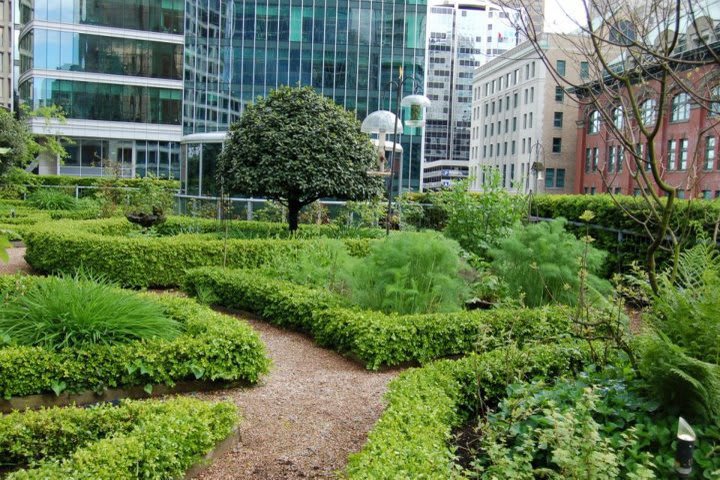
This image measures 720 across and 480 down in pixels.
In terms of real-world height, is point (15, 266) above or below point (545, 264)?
below

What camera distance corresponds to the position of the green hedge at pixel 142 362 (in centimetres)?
535

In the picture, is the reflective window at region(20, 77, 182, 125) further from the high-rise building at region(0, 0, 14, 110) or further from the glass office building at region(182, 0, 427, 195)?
the high-rise building at region(0, 0, 14, 110)

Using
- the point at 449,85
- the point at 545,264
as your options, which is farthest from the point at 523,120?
the point at 545,264

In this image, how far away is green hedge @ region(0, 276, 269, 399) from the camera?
5352mm

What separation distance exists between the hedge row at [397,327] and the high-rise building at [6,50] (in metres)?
75.7

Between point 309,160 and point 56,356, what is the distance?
8.05 metres

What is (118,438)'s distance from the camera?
13.4ft

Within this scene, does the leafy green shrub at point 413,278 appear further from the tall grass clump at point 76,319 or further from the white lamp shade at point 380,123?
the white lamp shade at point 380,123

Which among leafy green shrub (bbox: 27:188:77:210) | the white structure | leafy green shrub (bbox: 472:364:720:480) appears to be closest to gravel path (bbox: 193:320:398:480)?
leafy green shrub (bbox: 472:364:720:480)

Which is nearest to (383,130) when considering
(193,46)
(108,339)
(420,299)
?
(420,299)

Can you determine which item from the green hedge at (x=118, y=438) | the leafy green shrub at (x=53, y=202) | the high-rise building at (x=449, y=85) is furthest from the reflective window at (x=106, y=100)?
the high-rise building at (x=449, y=85)

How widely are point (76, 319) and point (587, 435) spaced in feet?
13.7

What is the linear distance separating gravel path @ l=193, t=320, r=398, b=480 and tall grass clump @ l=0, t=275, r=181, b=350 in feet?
2.86

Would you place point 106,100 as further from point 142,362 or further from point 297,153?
point 142,362
